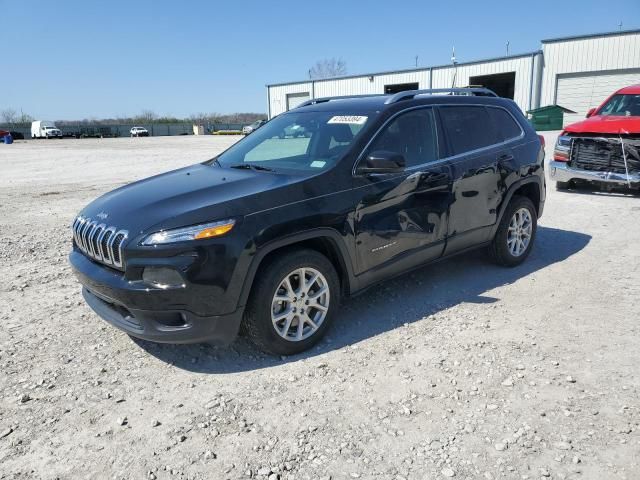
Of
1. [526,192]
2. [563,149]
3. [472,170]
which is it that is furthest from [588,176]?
[472,170]

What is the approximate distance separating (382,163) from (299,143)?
112 centimetres

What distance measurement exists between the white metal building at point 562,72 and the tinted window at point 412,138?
26.2 metres

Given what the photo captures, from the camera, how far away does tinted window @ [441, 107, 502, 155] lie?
181 inches

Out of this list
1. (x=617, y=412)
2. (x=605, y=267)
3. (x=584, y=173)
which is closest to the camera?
(x=617, y=412)

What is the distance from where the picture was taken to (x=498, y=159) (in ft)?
16.3

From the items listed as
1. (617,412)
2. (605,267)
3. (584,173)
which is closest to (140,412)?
(617,412)

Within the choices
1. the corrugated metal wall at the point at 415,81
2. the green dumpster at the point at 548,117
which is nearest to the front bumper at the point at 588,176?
the green dumpster at the point at 548,117

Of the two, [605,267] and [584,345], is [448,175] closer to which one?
[584,345]

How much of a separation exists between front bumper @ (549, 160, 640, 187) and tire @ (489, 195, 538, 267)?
4162 millimetres

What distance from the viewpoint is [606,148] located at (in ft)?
28.7

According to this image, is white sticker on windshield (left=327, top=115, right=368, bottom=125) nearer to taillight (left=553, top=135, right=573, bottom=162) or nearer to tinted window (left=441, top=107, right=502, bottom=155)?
tinted window (left=441, top=107, right=502, bottom=155)

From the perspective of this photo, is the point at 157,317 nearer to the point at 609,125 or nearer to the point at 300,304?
the point at 300,304

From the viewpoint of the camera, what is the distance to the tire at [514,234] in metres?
5.21

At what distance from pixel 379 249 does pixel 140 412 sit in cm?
204
